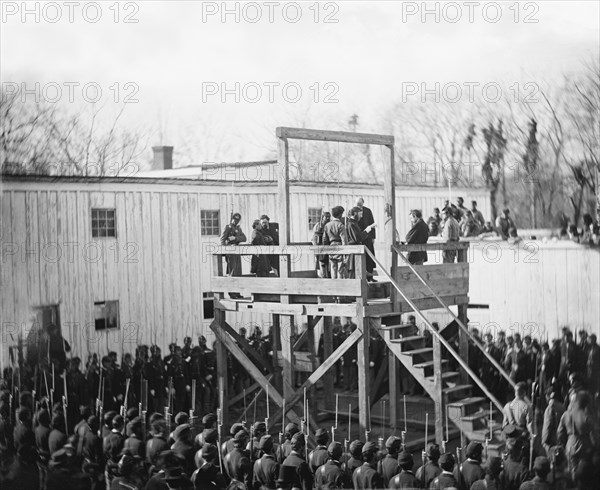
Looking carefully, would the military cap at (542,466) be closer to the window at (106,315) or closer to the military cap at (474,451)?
the military cap at (474,451)

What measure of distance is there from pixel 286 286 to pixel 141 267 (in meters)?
5.92

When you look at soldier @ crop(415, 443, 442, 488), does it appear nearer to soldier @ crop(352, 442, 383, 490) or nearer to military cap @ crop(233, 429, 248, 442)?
soldier @ crop(352, 442, 383, 490)

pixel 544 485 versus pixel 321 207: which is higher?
pixel 321 207

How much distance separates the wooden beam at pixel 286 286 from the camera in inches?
637

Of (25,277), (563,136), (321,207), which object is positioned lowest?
(25,277)

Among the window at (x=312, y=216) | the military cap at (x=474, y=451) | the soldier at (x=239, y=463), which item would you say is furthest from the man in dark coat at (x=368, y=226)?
the window at (x=312, y=216)

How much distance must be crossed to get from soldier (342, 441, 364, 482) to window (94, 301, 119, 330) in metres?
9.24

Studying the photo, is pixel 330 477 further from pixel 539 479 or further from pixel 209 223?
pixel 209 223

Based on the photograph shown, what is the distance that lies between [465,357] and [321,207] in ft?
28.9

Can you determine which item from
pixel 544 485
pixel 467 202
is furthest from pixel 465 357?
pixel 467 202

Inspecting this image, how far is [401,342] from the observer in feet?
53.0

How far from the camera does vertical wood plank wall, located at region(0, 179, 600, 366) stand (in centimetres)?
2005

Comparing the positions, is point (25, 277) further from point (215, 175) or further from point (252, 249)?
point (215, 175)

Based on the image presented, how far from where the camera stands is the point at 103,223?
69.2ft
